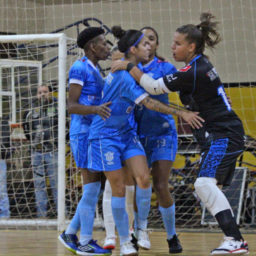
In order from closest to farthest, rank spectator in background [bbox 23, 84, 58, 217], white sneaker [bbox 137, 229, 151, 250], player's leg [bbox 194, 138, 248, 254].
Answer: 1. player's leg [bbox 194, 138, 248, 254]
2. white sneaker [bbox 137, 229, 151, 250]
3. spectator in background [bbox 23, 84, 58, 217]

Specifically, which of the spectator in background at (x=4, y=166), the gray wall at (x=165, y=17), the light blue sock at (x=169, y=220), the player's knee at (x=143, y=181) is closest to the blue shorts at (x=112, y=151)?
the player's knee at (x=143, y=181)

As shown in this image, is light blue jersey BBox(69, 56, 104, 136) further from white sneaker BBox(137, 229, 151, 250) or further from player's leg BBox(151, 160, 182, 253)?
white sneaker BBox(137, 229, 151, 250)

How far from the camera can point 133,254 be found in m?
4.68

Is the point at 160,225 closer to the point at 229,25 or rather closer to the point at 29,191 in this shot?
the point at 29,191

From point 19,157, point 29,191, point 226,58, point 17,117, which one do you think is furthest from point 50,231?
point 226,58

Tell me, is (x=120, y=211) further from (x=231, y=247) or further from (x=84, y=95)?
(x=84, y=95)

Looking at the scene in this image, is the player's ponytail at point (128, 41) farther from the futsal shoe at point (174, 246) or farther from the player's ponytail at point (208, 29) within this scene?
the futsal shoe at point (174, 246)

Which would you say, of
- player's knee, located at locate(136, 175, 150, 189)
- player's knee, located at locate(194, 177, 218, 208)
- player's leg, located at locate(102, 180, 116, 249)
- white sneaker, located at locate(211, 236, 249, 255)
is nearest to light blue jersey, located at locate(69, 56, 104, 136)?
player's leg, located at locate(102, 180, 116, 249)

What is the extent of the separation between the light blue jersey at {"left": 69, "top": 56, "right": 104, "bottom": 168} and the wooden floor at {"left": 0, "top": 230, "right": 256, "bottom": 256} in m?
0.89

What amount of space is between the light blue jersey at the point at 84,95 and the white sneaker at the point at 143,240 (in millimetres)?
787

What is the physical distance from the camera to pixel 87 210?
5215 millimetres

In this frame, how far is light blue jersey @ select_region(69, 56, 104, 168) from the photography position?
5328 millimetres

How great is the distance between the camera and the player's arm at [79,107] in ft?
15.9

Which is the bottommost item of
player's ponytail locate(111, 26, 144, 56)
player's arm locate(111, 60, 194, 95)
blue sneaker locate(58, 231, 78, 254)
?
blue sneaker locate(58, 231, 78, 254)
